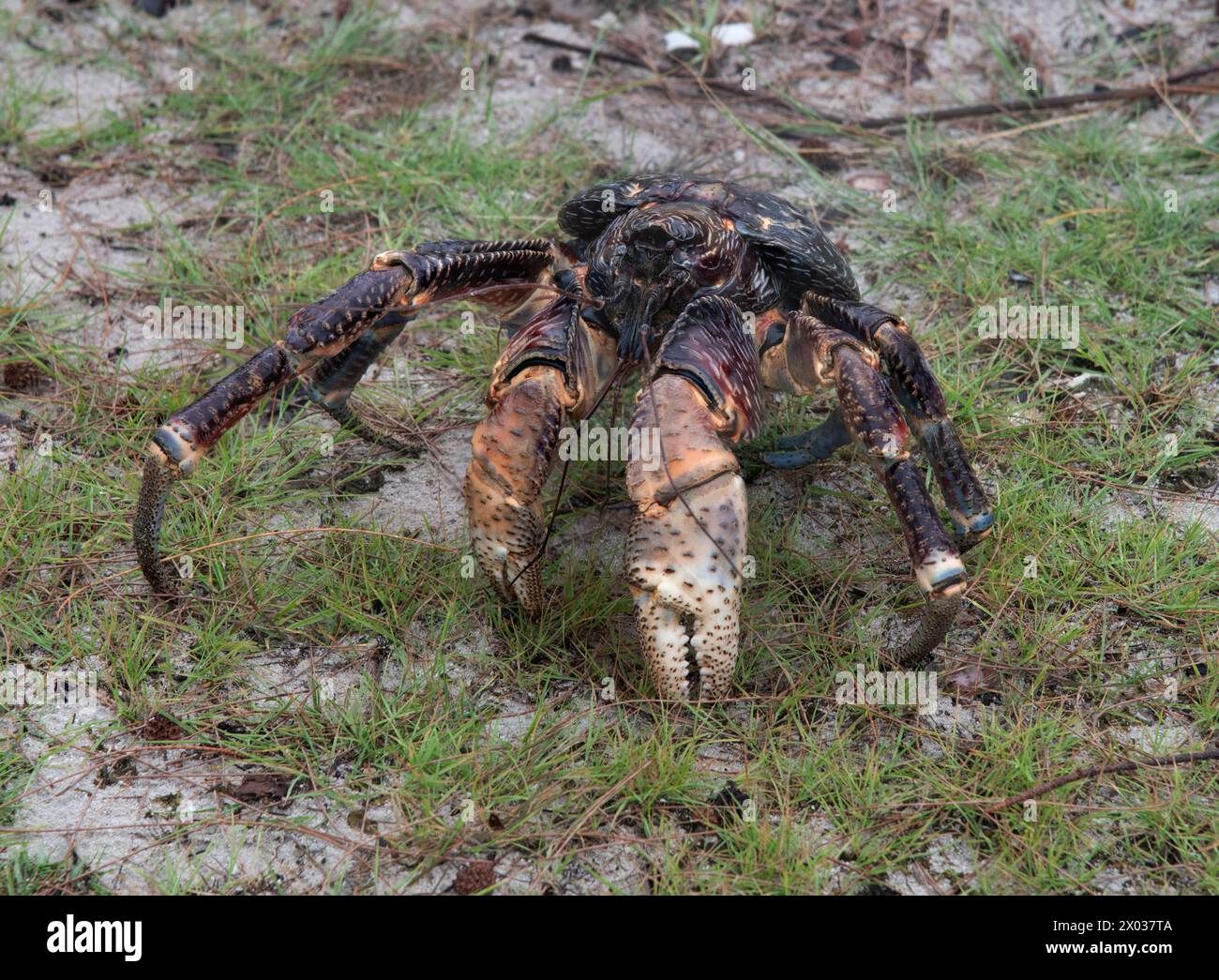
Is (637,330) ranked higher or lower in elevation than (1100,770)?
higher

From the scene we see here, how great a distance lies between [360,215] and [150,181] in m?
0.89

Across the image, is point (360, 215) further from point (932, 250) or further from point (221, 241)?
point (932, 250)

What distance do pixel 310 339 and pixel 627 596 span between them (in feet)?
3.51

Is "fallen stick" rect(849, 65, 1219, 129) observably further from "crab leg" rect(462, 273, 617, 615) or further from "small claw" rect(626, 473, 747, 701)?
"small claw" rect(626, 473, 747, 701)

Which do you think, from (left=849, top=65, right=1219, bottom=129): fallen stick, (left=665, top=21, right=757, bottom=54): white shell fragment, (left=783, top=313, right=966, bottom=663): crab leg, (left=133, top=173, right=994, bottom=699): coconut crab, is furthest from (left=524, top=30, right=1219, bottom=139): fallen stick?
(left=783, top=313, right=966, bottom=663): crab leg

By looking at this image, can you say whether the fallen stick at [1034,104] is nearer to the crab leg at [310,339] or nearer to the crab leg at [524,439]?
the crab leg at [310,339]

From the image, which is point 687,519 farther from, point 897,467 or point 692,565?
point 897,467

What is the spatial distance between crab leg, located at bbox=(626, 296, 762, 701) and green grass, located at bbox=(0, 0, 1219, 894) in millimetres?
227

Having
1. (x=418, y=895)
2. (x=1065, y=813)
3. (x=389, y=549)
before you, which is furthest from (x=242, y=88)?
(x=1065, y=813)

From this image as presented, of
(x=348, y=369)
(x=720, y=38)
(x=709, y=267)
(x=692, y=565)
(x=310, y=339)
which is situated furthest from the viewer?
(x=720, y=38)

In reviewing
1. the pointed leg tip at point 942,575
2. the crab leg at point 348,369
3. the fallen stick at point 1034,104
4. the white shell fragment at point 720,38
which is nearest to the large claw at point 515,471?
the crab leg at point 348,369

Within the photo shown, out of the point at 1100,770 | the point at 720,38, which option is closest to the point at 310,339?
the point at 1100,770

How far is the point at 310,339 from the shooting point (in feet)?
9.82

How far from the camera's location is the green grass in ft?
9.07
